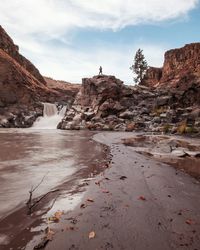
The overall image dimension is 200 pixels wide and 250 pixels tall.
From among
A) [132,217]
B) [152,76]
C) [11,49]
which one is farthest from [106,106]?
[132,217]

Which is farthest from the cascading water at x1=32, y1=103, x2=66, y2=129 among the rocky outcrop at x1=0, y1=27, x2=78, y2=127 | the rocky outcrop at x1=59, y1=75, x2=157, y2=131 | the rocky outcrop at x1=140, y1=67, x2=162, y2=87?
the rocky outcrop at x1=140, y1=67, x2=162, y2=87

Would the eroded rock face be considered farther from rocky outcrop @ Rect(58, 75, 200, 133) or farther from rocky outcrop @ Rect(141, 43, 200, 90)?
rocky outcrop @ Rect(58, 75, 200, 133)

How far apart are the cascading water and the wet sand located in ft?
124

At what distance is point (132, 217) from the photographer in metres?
4.24

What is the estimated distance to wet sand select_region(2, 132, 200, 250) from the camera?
11.0 feet

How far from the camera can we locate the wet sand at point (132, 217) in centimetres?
337

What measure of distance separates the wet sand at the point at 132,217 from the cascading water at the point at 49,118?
37.8 metres

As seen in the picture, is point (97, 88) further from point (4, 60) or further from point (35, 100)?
point (4, 60)

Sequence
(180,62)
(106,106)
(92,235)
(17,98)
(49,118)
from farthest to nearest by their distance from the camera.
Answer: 1. (180,62)
2. (17,98)
3. (49,118)
4. (106,106)
5. (92,235)

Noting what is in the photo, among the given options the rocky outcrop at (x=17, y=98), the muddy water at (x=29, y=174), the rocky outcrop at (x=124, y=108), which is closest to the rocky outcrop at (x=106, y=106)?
the rocky outcrop at (x=124, y=108)

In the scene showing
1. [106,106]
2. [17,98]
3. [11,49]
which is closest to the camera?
[106,106]

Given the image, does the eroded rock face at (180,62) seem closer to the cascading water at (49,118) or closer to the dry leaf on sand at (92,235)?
the cascading water at (49,118)

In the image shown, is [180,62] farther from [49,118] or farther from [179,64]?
[49,118]

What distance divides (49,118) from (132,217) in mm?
44832
